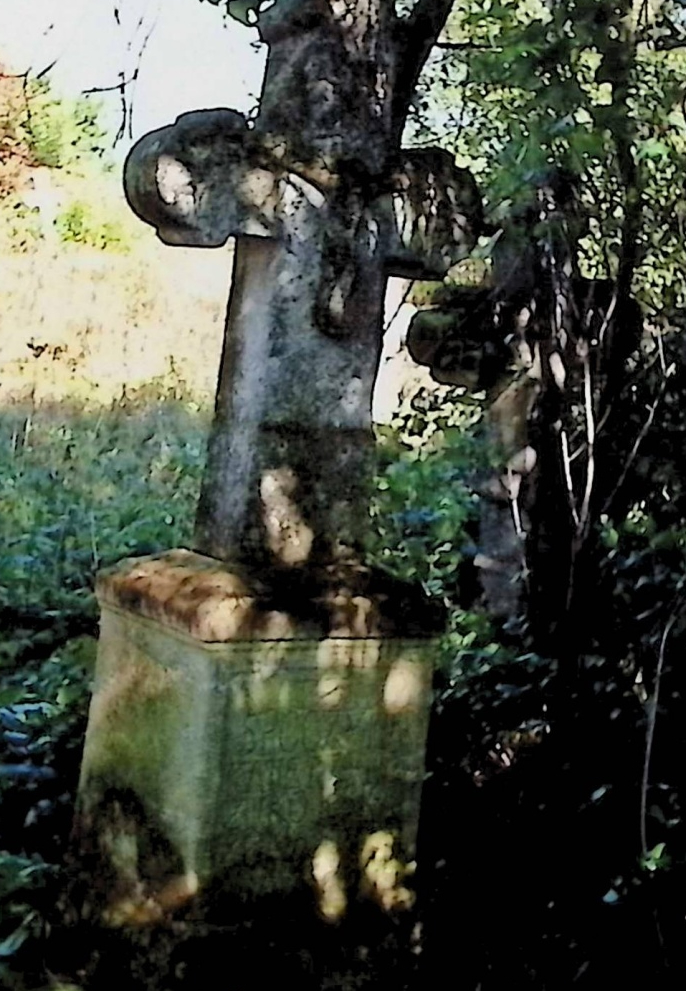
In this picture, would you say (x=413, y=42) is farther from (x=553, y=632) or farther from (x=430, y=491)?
(x=430, y=491)

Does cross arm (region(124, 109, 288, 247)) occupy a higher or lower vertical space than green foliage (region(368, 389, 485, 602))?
higher

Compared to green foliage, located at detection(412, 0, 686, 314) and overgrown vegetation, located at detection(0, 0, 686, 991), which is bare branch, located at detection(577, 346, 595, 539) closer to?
overgrown vegetation, located at detection(0, 0, 686, 991)

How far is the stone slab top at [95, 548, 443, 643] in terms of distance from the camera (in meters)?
2.56

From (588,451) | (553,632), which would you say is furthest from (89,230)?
(553,632)

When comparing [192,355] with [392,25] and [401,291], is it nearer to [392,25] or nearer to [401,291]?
[401,291]

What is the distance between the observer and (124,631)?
2.89 m

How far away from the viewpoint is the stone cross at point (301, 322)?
2744 mm

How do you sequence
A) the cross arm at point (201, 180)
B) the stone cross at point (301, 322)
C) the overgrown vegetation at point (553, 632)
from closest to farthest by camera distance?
1. the cross arm at point (201, 180)
2. the stone cross at point (301, 322)
3. the overgrown vegetation at point (553, 632)

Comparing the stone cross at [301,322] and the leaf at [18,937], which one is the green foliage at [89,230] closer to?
the stone cross at [301,322]

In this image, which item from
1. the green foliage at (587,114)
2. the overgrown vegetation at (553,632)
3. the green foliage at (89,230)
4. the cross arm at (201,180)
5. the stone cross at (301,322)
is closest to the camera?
the cross arm at (201,180)

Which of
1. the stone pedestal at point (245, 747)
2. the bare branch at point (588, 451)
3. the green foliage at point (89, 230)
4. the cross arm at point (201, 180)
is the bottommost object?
the stone pedestal at point (245, 747)

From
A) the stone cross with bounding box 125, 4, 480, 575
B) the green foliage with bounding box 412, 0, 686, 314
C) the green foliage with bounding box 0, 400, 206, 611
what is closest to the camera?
the stone cross with bounding box 125, 4, 480, 575

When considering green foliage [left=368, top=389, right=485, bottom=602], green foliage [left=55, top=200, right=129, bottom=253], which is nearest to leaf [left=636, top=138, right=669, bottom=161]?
green foliage [left=368, top=389, right=485, bottom=602]

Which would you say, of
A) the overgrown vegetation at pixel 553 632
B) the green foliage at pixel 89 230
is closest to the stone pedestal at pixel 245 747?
the overgrown vegetation at pixel 553 632
